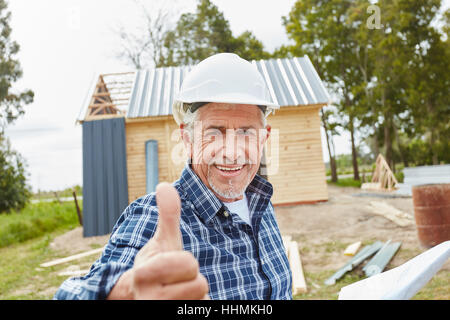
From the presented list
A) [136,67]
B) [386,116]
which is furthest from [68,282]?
[386,116]

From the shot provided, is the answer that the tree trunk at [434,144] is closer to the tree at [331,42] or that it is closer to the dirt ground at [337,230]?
the tree at [331,42]

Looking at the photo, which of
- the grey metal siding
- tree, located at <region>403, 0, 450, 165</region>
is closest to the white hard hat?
the grey metal siding

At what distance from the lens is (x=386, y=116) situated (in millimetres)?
19188

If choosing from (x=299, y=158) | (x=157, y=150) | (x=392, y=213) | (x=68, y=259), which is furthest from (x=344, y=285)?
(x=157, y=150)

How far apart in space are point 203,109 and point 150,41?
13.7m

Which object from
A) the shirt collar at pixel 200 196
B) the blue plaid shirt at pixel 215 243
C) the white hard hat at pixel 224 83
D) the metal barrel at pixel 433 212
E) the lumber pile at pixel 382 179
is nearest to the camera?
the blue plaid shirt at pixel 215 243

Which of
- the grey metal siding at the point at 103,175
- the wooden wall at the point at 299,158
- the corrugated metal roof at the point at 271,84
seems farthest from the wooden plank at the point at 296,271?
the grey metal siding at the point at 103,175

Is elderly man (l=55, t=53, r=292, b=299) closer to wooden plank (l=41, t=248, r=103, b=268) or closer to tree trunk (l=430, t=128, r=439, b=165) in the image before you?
wooden plank (l=41, t=248, r=103, b=268)

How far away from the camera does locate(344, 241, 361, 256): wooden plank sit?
5589 millimetres

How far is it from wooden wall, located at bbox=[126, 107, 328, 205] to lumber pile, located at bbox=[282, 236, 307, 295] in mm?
3068

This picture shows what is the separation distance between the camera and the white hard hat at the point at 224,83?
3.48 ft

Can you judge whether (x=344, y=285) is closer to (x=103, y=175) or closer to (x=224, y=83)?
(x=224, y=83)
